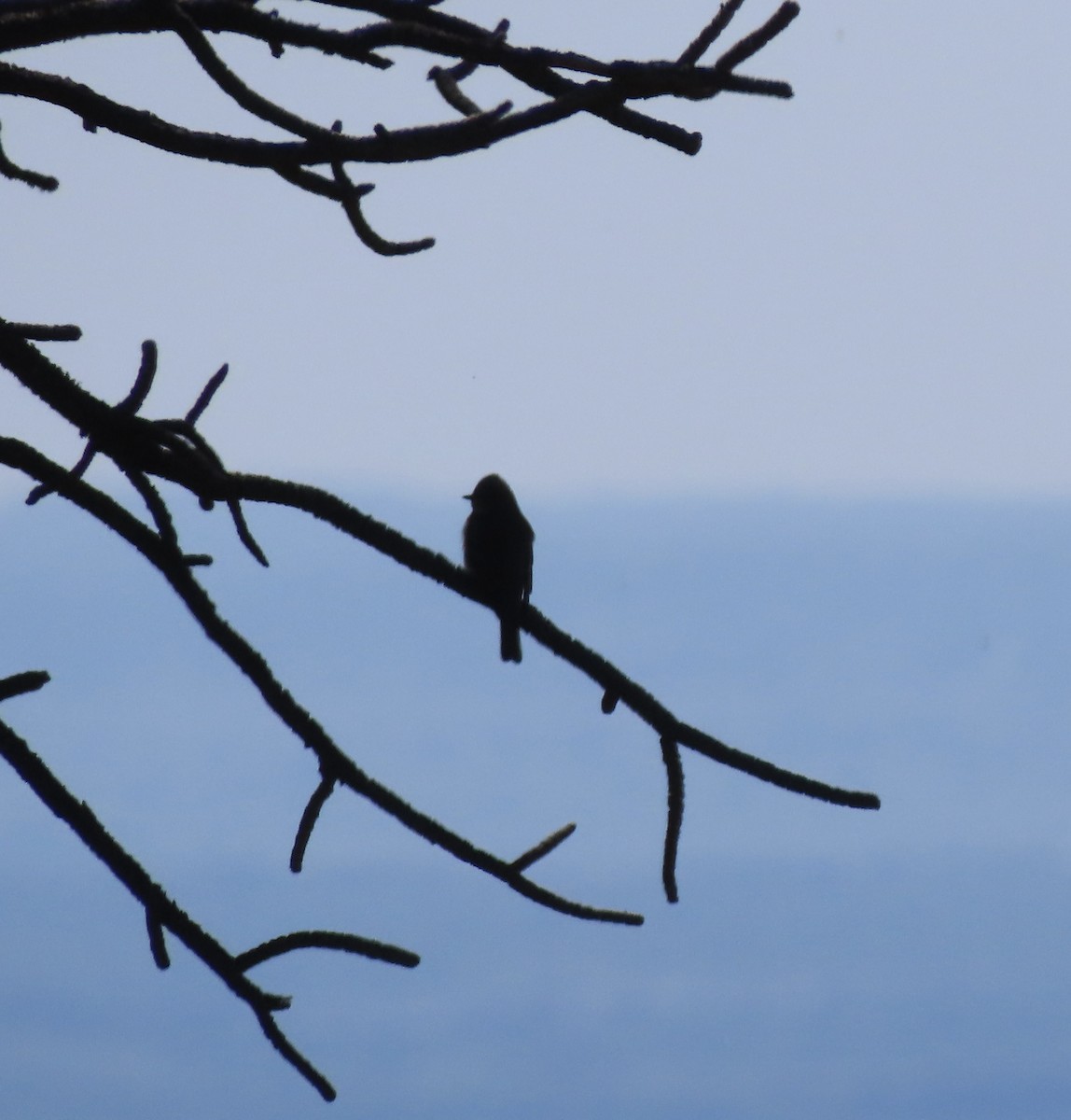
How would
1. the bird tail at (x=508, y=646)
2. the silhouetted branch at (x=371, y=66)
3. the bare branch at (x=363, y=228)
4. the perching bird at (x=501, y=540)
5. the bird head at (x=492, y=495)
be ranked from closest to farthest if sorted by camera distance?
the silhouetted branch at (x=371, y=66)
the bare branch at (x=363, y=228)
the bird tail at (x=508, y=646)
the perching bird at (x=501, y=540)
the bird head at (x=492, y=495)

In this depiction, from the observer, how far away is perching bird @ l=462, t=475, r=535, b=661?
654 centimetres

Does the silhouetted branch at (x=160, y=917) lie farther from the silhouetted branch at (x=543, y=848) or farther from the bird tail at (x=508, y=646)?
the bird tail at (x=508, y=646)

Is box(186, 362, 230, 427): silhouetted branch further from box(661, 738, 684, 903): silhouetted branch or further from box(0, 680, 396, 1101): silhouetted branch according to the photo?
box(661, 738, 684, 903): silhouetted branch

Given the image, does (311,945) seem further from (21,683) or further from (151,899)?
(21,683)

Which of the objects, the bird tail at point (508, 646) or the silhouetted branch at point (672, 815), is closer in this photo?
the silhouetted branch at point (672, 815)

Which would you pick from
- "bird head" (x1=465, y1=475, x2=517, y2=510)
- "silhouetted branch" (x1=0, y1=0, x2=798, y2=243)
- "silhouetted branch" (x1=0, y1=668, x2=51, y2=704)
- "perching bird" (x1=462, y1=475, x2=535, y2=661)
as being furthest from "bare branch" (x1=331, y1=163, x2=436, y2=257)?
"bird head" (x1=465, y1=475, x2=517, y2=510)

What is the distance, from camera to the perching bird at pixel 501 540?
257 inches

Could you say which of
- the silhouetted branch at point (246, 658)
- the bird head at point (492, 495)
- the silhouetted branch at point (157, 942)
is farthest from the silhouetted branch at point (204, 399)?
the bird head at point (492, 495)

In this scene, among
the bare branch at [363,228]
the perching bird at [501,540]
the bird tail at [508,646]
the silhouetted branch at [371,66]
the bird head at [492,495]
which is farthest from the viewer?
the bird head at [492,495]

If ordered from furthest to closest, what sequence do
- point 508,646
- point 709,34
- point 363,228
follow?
point 508,646
point 363,228
point 709,34

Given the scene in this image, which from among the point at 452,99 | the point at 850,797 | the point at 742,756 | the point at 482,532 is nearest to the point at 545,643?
the point at 742,756

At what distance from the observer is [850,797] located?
326 cm

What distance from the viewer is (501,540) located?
23.5 feet

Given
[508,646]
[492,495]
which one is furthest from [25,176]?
[492,495]
